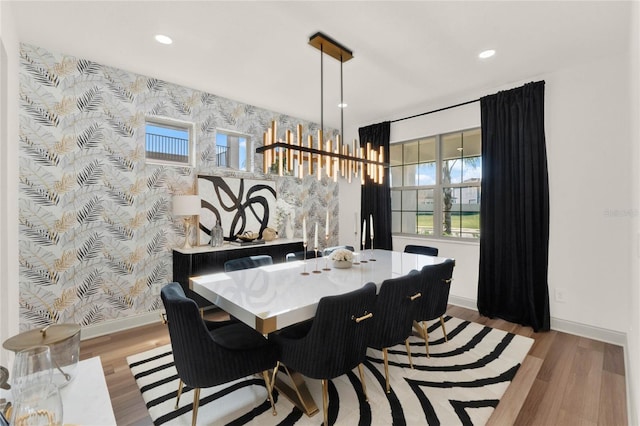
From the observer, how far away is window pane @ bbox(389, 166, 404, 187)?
4809mm

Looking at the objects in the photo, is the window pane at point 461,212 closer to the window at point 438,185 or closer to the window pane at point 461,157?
the window at point 438,185

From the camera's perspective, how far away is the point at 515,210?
3418 millimetres

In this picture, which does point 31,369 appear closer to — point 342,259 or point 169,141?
point 342,259

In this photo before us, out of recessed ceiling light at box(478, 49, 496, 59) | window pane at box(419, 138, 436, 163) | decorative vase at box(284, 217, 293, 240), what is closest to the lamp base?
decorative vase at box(284, 217, 293, 240)

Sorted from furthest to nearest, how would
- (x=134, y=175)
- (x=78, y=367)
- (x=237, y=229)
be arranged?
(x=237, y=229) < (x=134, y=175) < (x=78, y=367)

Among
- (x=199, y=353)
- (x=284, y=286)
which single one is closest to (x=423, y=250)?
(x=284, y=286)

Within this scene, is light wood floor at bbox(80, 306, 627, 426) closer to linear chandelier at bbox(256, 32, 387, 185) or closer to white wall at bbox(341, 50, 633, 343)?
white wall at bbox(341, 50, 633, 343)

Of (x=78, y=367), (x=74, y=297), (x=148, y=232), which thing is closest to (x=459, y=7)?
(x=78, y=367)

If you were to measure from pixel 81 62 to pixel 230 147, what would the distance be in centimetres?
176

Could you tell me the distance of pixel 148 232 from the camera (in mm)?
3398

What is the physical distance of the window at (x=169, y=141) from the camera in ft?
11.5

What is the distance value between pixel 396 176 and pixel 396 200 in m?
0.39

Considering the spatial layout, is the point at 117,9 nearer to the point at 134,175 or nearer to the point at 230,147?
the point at 134,175

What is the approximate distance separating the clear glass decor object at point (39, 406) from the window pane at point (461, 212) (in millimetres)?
4219
